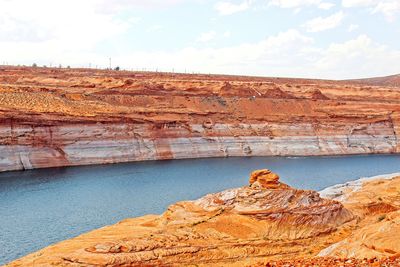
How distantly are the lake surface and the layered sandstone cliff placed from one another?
5200 millimetres

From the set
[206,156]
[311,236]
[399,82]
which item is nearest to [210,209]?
[311,236]

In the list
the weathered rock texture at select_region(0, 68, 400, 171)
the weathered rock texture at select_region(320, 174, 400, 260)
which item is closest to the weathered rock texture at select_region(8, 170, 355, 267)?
the weathered rock texture at select_region(320, 174, 400, 260)

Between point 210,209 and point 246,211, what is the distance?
5.23 ft

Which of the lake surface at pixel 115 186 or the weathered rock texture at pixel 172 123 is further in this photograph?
the weathered rock texture at pixel 172 123

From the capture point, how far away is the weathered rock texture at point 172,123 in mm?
53750

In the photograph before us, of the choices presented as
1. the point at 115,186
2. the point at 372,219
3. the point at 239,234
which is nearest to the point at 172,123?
the point at 115,186

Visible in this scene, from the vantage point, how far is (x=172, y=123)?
63875 mm

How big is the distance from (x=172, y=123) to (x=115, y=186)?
21.4 m

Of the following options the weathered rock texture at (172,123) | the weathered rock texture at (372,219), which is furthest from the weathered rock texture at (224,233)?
the weathered rock texture at (172,123)

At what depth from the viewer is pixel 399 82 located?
157 meters

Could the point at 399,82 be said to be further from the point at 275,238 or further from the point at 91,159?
the point at 275,238

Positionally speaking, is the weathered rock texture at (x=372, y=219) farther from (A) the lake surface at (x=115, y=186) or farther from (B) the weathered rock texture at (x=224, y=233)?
(A) the lake surface at (x=115, y=186)

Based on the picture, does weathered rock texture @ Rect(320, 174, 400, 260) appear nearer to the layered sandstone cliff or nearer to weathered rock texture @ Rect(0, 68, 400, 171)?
the layered sandstone cliff

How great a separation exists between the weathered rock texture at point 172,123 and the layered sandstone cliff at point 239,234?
28.8 meters
